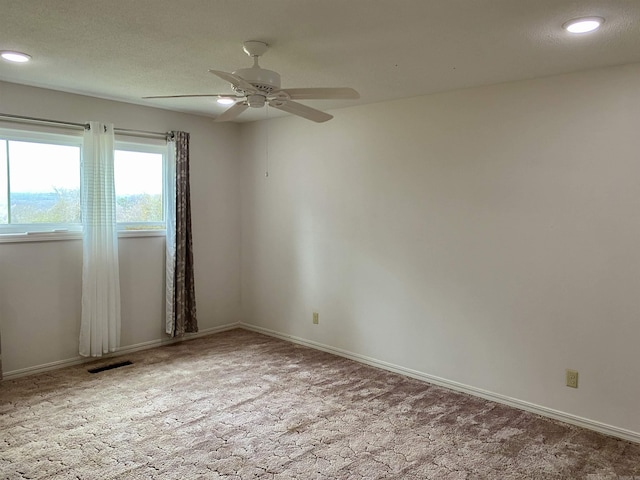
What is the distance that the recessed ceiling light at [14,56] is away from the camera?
3.00 meters

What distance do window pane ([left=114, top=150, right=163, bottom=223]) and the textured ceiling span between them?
1.06 m

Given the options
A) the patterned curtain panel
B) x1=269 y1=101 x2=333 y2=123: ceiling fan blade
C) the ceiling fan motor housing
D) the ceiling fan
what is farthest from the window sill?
the ceiling fan motor housing

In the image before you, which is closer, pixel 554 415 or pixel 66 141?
pixel 554 415

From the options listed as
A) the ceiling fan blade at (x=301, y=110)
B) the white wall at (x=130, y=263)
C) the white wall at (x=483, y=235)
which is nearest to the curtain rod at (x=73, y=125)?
the white wall at (x=130, y=263)

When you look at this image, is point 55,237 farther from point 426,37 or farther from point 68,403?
point 426,37

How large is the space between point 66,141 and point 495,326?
3.91 metres

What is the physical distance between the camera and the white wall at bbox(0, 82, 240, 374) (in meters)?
3.89

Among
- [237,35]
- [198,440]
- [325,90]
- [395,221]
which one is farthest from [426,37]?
[198,440]

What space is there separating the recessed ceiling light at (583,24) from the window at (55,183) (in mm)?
3756

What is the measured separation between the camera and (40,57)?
3.09 meters

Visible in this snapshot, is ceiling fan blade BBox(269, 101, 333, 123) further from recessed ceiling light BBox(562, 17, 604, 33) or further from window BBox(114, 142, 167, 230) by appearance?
window BBox(114, 142, 167, 230)

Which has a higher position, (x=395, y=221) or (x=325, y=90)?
(x=325, y=90)

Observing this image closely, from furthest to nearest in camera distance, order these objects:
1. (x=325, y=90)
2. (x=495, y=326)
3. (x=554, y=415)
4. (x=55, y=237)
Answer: (x=55, y=237), (x=495, y=326), (x=554, y=415), (x=325, y=90)

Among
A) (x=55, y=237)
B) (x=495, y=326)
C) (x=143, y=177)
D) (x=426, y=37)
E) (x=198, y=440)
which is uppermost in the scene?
(x=426, y=37)
